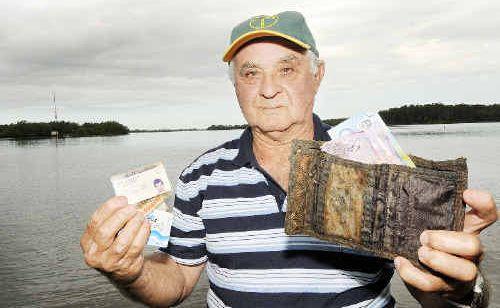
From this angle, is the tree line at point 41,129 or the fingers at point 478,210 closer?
the fingers at point 478,210

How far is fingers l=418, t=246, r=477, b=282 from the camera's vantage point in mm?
1686

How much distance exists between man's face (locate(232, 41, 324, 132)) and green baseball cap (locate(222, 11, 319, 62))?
10 centimetres

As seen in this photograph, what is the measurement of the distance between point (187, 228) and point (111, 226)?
3.40ft

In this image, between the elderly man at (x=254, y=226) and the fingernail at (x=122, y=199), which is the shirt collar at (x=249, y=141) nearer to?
the elderly man at (x=254, y=226)

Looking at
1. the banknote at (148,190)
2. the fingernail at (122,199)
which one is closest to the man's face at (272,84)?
the banknote at (148,190)

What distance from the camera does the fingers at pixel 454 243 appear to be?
1.67 metres

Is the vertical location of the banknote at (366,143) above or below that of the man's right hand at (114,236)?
above

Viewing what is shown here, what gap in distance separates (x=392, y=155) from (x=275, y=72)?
4.67 ft

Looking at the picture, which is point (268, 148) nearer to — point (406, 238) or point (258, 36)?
point (258, 36)

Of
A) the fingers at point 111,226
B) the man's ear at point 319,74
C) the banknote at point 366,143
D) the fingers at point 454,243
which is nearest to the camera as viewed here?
the fingers at point 454,243

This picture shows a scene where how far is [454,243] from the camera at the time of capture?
167 centimetres

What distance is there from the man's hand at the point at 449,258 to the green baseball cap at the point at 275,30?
5.70 feet

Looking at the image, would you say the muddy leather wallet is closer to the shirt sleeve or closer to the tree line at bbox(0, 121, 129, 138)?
the shirt sleeve

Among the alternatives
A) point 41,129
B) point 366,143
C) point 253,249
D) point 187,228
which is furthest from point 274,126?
point 41,129
